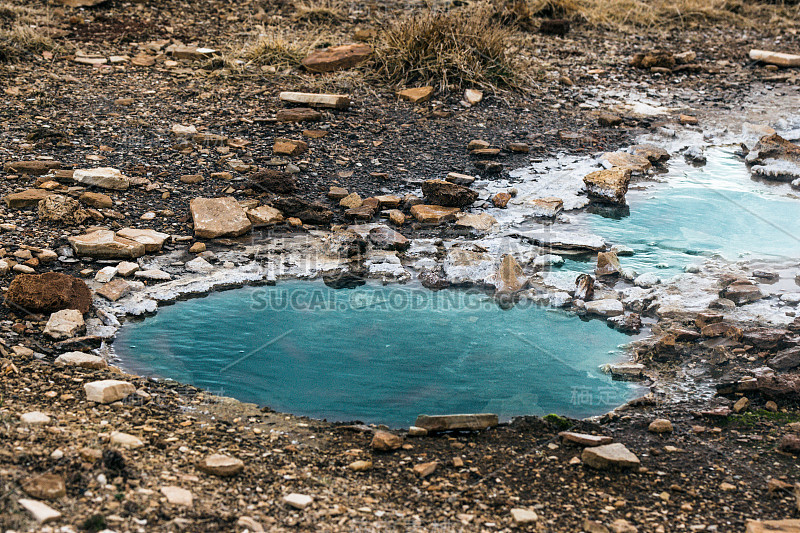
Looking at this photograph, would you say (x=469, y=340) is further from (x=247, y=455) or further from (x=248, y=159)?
(x=248, y=159)

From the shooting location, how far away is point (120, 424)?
2.34 m

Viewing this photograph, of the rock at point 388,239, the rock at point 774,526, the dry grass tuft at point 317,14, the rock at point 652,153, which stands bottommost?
the rock at point 774,526

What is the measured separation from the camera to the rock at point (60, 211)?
12.3 feet

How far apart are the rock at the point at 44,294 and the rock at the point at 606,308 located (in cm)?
217

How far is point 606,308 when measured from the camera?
10.8 feet

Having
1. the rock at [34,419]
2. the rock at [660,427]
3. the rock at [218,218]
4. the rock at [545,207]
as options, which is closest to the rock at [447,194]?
the rock at [545,207]

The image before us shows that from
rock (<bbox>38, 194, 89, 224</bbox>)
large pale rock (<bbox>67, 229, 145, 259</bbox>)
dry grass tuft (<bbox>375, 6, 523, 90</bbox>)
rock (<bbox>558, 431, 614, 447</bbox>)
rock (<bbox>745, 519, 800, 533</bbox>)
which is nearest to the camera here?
rock (<bbox>745, 519, 800, 533</bbox>)

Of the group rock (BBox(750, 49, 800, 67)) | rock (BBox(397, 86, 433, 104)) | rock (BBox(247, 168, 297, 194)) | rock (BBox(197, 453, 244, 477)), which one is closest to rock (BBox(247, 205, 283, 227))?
rock (BBox(247, 168, 297, 194))

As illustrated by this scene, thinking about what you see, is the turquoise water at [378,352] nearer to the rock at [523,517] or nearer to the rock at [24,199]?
the rock at [523,517]

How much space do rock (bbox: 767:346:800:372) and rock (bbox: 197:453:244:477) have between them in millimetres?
2038

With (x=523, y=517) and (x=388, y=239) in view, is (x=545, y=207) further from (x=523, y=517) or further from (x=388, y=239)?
(x=523, y=517)

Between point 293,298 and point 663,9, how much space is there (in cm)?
684

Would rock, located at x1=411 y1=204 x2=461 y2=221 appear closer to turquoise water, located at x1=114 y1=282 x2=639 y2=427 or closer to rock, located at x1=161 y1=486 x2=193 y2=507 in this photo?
turquoise water, located at x1=114 y1=282 x2=639 y2=427

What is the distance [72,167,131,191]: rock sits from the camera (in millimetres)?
4113
